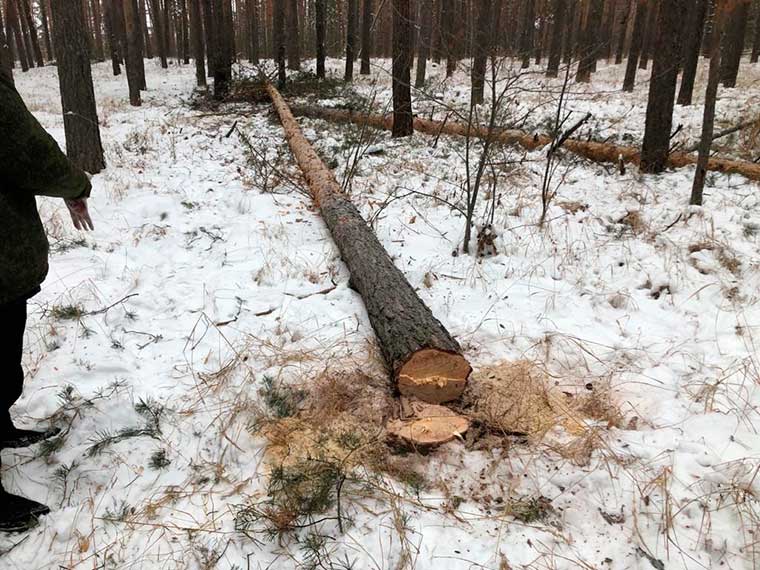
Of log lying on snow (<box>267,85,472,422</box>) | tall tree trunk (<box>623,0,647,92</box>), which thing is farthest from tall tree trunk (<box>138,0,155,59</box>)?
log lying on snow (<box>267,85,472,422</box>)

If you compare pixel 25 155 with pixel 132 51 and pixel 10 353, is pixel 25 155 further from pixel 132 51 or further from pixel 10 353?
pixel 132 51

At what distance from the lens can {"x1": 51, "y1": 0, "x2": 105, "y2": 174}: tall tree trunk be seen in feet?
22.1

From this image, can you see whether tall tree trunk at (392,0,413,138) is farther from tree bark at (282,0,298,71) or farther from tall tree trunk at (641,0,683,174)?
tree bark at (282,0,298,71)

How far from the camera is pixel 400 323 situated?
3396mm

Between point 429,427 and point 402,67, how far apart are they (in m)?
8.86

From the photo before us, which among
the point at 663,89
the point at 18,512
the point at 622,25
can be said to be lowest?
the point at 18,512

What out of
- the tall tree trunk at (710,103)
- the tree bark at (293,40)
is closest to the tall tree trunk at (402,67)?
the tall tree trunk at (710,103)

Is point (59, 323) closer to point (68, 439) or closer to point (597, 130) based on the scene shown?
point (68, 439)

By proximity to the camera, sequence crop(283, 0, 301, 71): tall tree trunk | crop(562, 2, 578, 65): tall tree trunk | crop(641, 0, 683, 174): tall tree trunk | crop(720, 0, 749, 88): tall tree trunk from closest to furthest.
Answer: crop(562, 2, 578, 65): tall tree trunk → crop(641, 0, 683, 174): tall tree trunk → crop(720, 0, 749, 88): tall tree trunk → crop(283, 0, 301, 71): tall tree trunk

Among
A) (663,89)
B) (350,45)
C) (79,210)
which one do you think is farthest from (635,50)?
(79,210)

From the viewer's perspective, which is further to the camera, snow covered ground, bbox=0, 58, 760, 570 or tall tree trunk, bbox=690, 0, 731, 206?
tall tree trunk, bbox=690, 0, 731, 206

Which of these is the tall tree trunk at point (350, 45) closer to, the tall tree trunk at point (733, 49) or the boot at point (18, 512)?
the tall tree trunk at point (733, 49)

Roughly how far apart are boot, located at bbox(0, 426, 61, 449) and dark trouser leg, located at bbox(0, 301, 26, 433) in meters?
0.07

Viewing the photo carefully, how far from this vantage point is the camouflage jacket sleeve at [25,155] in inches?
77.7
